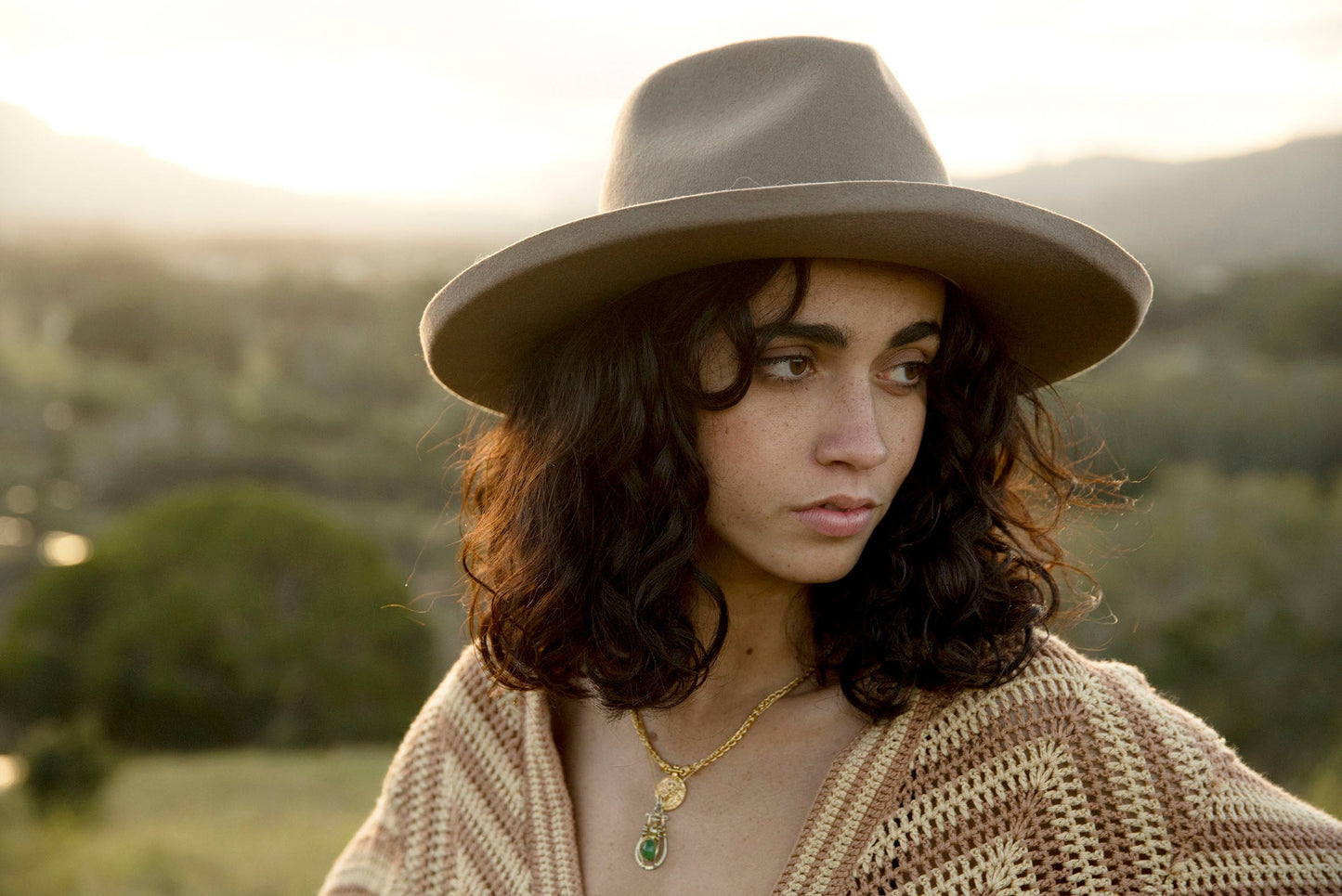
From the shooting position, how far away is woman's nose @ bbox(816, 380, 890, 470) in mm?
1405

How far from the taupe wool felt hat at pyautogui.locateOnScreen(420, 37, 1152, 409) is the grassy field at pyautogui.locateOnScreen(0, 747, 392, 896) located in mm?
4413

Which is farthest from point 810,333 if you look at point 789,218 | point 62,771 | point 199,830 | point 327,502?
point 327,502

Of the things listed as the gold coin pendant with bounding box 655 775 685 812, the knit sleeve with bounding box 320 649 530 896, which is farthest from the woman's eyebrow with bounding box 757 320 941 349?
the knit sleeve with bounding box 320 649 530 896

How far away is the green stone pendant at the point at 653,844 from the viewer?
1615 millimetres

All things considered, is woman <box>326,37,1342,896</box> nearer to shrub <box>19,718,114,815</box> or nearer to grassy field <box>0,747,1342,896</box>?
grassy field <box>0,747,1342,896</box>

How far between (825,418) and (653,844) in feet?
2.27

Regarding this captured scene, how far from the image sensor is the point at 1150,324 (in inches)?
613

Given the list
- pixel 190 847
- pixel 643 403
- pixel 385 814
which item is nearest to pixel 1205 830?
pixel 643 403

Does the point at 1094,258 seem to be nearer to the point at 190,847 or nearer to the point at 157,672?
the point at 190,847

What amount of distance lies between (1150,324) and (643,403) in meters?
15.7

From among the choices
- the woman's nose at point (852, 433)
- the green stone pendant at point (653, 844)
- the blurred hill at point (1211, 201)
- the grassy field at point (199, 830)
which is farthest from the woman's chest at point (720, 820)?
the blurred hill at point (1211, 201)

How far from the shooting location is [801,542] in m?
1.46

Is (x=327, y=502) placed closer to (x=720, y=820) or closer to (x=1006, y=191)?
(x=1006, y=191)

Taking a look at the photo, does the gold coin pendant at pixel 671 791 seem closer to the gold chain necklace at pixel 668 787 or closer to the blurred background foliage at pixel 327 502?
the gold chain necklace at pixel 668 787
